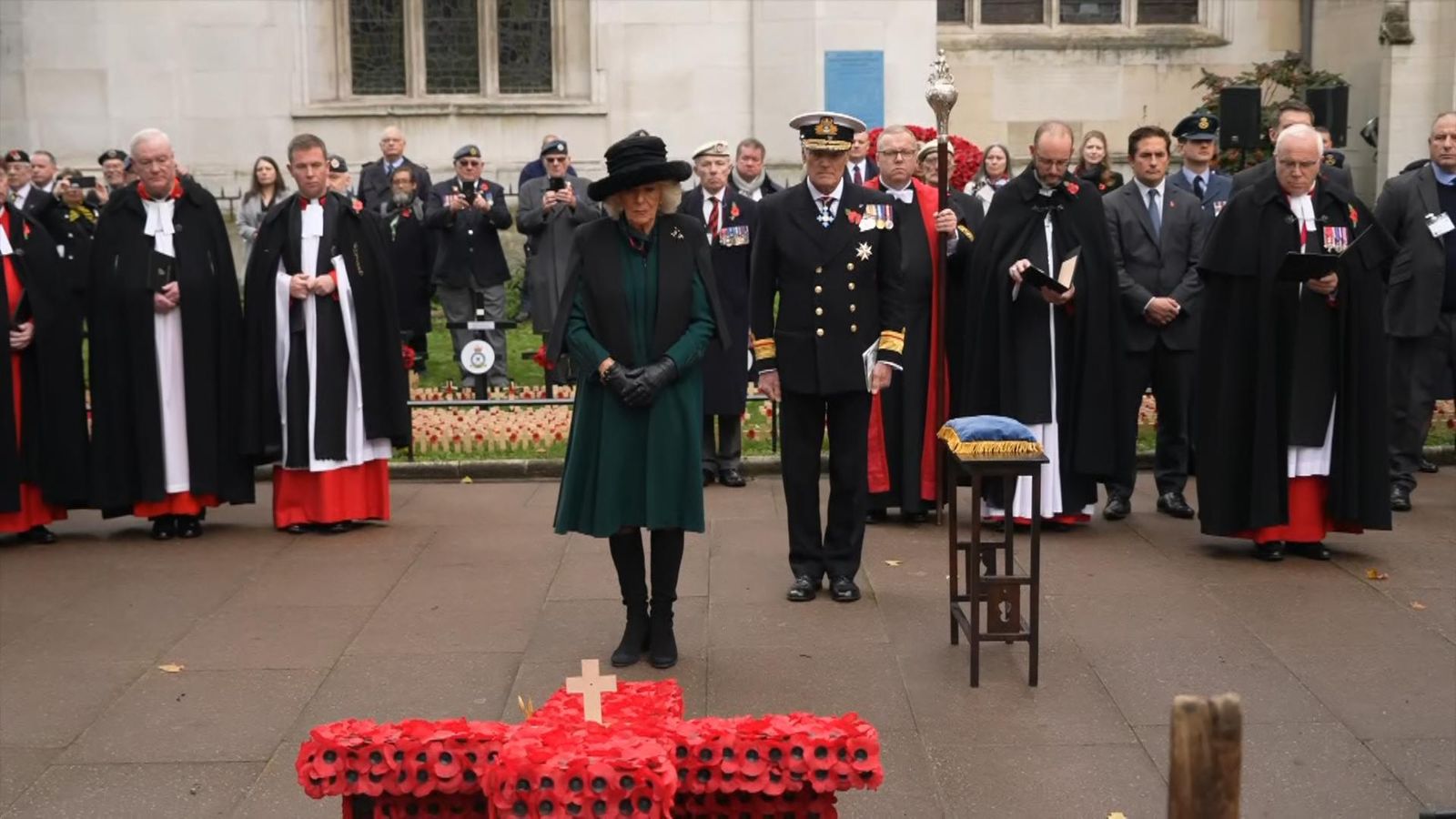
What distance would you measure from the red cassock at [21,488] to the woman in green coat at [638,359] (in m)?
4.32

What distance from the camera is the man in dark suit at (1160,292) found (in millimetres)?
10289

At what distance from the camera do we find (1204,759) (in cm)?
350

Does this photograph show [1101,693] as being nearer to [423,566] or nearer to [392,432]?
[423,566]

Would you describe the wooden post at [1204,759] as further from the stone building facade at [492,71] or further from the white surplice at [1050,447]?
the stone building facade at [492,71]

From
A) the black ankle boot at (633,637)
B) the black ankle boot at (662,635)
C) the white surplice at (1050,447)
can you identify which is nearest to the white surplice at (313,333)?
the black ankle boot at (633,637)

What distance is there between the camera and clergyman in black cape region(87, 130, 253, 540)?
10.0 metres

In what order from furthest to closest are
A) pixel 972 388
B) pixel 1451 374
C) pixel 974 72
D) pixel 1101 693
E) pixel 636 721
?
pixel 974 72
pixel 1451 374
pixel 972 388
pixel 1101 693
pixel 636 721

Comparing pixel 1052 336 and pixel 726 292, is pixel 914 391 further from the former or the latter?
pixel 726 292

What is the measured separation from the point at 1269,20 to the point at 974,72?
377cm

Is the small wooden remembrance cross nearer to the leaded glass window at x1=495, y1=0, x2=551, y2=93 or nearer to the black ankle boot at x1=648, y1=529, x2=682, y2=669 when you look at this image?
the black ankle boot at x1=648, y1=529, x2=682, y2=669

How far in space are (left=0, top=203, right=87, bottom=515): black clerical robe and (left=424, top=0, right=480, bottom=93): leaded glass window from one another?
1129 cm

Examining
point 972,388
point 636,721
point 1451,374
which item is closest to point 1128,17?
point 1451,374

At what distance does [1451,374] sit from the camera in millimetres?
11117

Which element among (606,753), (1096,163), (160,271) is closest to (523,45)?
(1096,163)
